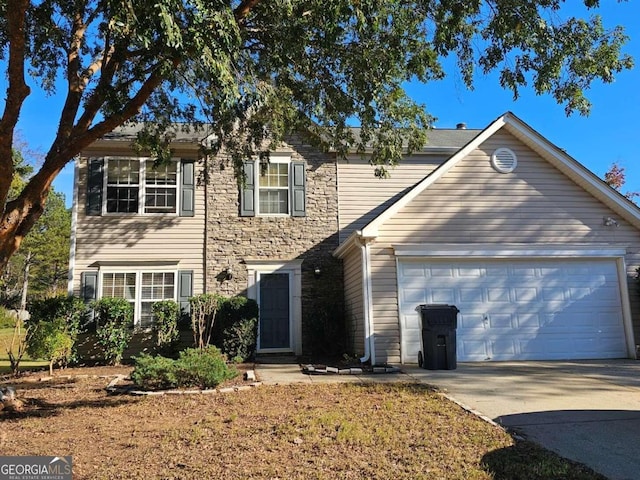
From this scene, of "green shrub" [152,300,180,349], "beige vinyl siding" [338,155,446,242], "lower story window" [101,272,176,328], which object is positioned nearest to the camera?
"green shrub" [152,300,180,349]

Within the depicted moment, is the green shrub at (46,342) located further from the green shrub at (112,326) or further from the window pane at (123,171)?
the window pane at (123,171)

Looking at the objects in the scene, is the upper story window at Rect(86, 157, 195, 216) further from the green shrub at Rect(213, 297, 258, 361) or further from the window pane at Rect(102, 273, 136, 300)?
the green shrub at Rect(213, 297, 258, 361)

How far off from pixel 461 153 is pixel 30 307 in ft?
32.9

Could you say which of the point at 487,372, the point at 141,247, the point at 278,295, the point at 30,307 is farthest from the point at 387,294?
the point at 30,307

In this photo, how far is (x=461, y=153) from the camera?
36.4ft

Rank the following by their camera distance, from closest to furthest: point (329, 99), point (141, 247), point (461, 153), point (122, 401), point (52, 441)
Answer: point (52, 441) < point (122, 401) < point (329, 99) < point (461, 153) < point (141, 247)

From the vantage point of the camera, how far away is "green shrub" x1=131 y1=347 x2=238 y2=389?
24.0ft

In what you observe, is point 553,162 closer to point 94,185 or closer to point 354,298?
point 354,298

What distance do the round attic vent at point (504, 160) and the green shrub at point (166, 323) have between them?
8190 mm

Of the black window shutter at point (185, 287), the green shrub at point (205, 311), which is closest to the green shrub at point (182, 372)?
the green shrub at point (205, 311)

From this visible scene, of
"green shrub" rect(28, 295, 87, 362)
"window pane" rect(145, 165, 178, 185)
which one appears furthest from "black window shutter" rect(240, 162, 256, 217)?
"green shrub" rect(28, 295, 87, 362)

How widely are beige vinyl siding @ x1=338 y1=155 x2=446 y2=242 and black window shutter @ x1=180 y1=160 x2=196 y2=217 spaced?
12.8 ft

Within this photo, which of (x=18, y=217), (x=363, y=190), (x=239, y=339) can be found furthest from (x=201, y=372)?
(x=363, y=190)

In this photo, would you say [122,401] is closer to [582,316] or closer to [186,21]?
[186,21]
